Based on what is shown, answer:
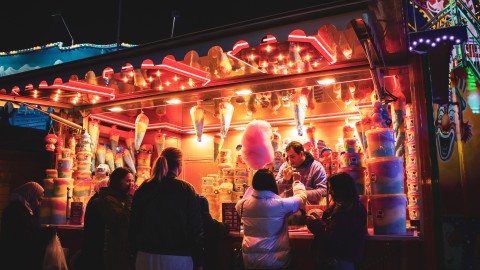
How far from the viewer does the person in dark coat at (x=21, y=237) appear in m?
4.34

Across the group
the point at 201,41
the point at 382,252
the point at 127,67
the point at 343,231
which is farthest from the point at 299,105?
the point at 343,231

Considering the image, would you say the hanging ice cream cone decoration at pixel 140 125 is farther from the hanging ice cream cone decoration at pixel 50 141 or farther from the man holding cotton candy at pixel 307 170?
the man holding cotton candy at pixel 307 170

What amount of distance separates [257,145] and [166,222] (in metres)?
2.44

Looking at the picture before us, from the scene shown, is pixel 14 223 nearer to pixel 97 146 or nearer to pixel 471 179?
pixel 97 146

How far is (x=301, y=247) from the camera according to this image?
4773mm

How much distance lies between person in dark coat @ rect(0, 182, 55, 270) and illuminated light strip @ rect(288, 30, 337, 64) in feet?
12.0

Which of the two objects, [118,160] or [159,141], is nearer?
[118,160]

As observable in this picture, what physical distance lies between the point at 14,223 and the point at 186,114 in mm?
6442

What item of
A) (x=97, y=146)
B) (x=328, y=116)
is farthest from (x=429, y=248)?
(x=97, y=146)

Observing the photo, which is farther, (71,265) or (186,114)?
(186,114)

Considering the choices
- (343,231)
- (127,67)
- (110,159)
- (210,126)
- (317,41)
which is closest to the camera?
(343,231)

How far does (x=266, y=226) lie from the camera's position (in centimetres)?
420

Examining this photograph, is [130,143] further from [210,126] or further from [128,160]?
[210,126]

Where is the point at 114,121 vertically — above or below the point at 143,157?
above
